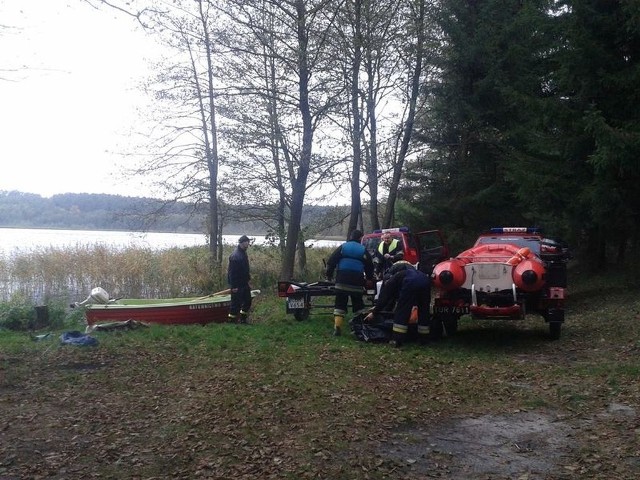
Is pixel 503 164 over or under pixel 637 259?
over

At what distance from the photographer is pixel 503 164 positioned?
1989 cm

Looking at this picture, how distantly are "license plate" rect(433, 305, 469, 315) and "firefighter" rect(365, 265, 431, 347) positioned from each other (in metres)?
0.24

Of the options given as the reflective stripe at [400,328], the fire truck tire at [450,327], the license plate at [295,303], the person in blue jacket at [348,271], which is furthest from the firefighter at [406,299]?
the license plate at [295,303]

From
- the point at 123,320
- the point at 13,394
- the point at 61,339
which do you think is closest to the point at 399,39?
the point at 123,320

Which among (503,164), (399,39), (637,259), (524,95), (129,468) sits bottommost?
(129,468)

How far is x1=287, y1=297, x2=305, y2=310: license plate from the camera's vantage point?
13.3 metres

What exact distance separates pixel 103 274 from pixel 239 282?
9032 mm

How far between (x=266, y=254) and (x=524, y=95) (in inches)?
435

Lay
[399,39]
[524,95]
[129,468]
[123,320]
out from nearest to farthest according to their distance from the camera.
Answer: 1. [129,468]
2. [123,320]
3. [524,95]
4. [399,39]

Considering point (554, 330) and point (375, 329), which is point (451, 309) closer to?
point (375, 329)

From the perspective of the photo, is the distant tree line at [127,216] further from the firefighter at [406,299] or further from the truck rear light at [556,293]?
the truck rear light at [556,293]

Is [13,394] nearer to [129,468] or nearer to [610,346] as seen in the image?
[129,468]

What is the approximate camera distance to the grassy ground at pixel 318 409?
5.48 metres

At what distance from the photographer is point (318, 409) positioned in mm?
6816
